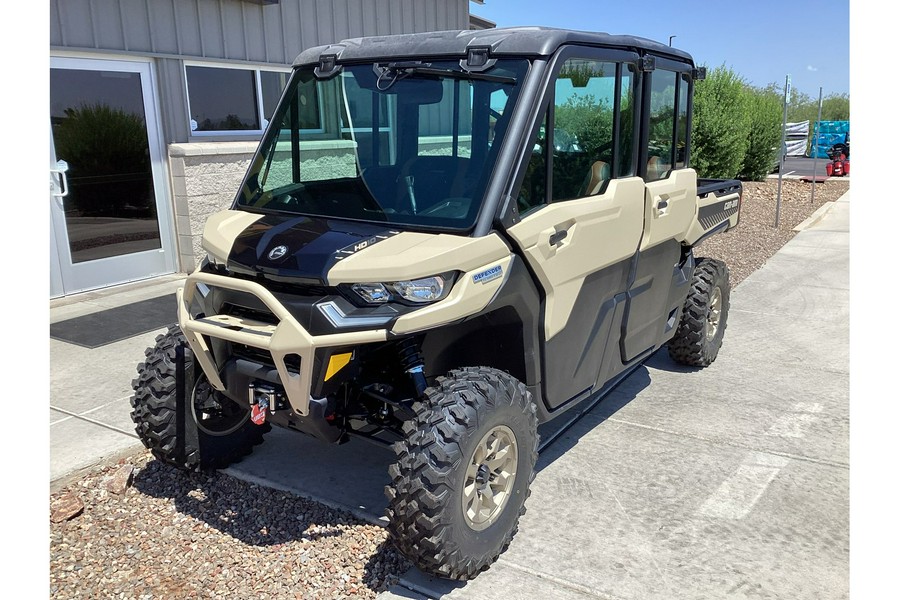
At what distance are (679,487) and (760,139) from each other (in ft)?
60.2

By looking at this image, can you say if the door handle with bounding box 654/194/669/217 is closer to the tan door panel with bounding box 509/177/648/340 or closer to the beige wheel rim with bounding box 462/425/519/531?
Result: the tan door panel with bounding box 509/177/648/340

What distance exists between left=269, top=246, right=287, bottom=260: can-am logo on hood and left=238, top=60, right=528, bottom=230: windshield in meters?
0.42

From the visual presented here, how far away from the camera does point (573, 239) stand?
144 inches

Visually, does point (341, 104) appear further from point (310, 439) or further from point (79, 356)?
point (79, 356)

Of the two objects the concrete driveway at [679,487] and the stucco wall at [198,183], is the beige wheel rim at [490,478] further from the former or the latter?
the stucco wall at [198,183]

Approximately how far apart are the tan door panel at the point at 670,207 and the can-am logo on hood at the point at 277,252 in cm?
215

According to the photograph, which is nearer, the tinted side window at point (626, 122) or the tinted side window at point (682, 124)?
the tinted side window at point (626, 122)

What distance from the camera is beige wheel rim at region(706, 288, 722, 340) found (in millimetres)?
5887

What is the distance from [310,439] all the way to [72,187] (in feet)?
14.8

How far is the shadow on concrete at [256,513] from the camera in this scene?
3.45 metres

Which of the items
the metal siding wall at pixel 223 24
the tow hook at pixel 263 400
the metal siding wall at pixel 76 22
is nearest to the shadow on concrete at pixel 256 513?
the tow hook at pixel 263 400

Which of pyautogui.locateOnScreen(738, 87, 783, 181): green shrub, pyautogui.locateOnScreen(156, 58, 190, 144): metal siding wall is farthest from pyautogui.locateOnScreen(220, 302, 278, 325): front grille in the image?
pyautogui.locateOnScreen(738, 87, 783, 181): green shrub

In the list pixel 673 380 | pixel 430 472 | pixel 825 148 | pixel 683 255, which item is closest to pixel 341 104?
pixel 430 472

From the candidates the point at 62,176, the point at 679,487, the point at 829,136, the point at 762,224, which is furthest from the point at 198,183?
the point at 829,136
